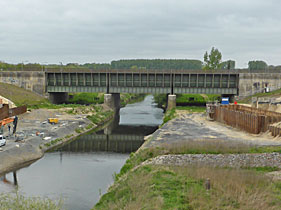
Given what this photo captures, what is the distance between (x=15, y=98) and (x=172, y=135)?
190ft

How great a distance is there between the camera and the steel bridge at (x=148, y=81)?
9262 centimetres

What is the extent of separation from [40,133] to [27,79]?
54.4 metres

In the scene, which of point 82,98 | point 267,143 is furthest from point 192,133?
point 82,98

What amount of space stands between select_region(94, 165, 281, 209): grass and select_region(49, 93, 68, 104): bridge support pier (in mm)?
79398

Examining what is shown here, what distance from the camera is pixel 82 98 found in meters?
115

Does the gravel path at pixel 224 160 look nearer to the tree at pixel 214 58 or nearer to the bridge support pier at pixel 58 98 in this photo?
the bridge support pier at pixel 58 98

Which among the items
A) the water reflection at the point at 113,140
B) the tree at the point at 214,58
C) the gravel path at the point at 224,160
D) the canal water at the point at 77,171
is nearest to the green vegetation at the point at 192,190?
the gravel path at the point at 224,160

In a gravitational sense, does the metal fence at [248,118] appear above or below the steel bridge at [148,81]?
below

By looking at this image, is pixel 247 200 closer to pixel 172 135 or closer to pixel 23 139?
pixel 172 135

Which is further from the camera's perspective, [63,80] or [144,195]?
[63,80]

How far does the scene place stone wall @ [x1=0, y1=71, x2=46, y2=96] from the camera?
98.3 m

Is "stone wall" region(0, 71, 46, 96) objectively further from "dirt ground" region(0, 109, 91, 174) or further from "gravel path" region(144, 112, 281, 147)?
"gravel path" region(144, 112, 281, 147)

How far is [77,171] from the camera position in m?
37.7

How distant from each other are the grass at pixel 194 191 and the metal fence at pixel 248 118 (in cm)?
2296
